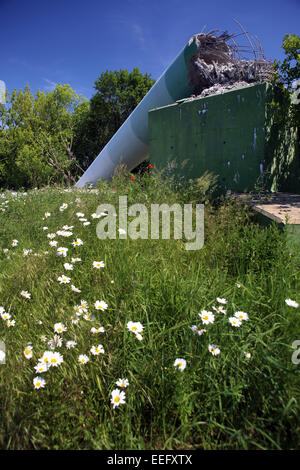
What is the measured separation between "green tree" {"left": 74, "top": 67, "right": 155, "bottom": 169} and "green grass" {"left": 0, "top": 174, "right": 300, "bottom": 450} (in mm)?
18514

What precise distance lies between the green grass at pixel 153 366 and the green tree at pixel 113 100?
1851 centimetres

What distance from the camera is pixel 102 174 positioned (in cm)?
1045

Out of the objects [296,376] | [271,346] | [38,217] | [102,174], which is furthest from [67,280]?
[102,174]

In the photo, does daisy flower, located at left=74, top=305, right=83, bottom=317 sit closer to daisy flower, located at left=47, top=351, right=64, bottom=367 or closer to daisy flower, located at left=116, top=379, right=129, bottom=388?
daisy flower, located at left=47, top=351, right=64, bottom=367

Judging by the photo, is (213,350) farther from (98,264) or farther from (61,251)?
(61,251)

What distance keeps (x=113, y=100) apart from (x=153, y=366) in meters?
20.0

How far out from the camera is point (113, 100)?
18.8m

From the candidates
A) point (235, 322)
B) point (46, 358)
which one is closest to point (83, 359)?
point (46, 358)

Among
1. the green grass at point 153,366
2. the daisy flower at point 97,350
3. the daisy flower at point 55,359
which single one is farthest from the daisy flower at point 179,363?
the daisy flower at point 55,359

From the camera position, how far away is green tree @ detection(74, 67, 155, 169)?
60.6 ft

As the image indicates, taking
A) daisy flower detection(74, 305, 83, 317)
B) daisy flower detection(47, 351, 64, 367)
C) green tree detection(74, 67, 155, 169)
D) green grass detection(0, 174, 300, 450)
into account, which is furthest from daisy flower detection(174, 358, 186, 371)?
green tree detection(74, 67, 155, 169)

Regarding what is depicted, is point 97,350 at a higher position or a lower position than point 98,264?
lower

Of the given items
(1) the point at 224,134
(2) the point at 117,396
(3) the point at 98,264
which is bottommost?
(2) the point at 117,396
